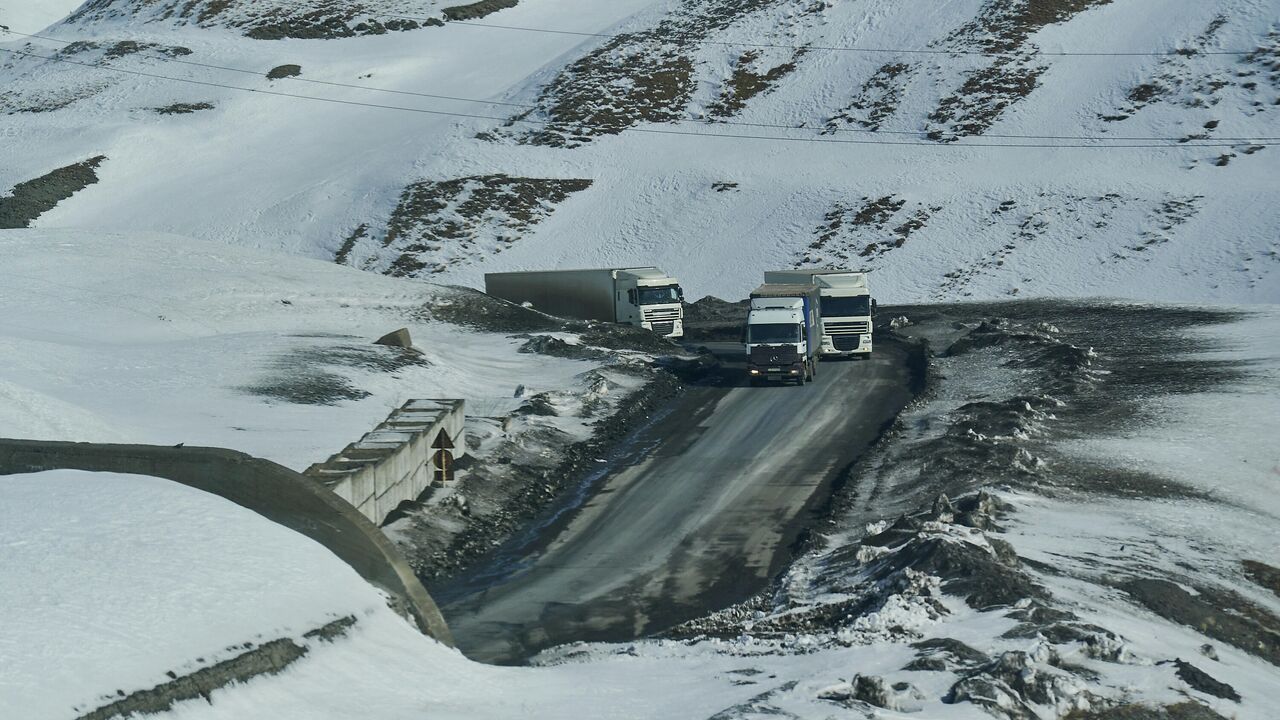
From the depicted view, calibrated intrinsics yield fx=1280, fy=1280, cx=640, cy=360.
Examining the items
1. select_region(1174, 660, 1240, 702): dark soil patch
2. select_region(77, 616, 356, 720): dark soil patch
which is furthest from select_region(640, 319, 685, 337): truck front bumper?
select_region(1174, 660, 1240, 702): dark soil patch

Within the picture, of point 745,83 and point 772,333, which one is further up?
point 745,83

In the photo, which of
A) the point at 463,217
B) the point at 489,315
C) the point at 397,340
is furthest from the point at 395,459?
the point at 463,217

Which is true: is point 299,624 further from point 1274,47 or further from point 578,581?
point 1274,47

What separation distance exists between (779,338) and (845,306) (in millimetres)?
5630

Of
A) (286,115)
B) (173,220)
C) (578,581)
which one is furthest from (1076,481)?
(286,115)

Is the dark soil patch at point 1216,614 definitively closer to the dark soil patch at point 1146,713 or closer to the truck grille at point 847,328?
the dark soil patch at point 1146,713

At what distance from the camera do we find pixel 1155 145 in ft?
227

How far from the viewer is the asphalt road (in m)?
21.7

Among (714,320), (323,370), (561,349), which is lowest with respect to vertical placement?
(714,320)

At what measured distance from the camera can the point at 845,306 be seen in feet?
147

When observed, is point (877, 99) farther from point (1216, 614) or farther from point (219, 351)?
point (1216, 614)

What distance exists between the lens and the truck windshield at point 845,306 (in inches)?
1759

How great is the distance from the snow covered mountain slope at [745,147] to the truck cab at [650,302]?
14.8m

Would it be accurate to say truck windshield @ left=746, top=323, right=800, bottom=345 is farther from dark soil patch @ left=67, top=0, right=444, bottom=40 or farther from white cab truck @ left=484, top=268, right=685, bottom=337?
dark soil patch @ left=67, top=0, right=444, bottom=40
